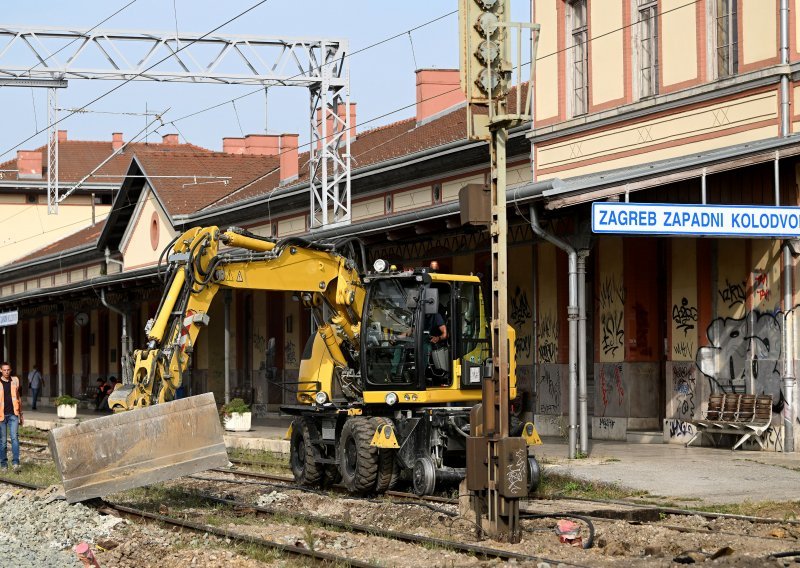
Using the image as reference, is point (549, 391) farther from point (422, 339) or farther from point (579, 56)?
point (422, 339)

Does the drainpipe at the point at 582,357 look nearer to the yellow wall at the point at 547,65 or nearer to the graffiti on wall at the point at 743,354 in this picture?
the graffiti on wall at the point at 743,354

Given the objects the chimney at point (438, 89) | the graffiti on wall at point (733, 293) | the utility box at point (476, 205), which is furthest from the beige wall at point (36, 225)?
the utility box at point (476, 205)

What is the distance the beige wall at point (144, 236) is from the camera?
43344 mm

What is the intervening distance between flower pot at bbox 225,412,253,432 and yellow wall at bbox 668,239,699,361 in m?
10.1

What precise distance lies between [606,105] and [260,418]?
16.1 m

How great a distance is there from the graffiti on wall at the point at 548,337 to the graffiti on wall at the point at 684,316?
3190 mm

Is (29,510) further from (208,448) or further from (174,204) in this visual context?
(174,204)

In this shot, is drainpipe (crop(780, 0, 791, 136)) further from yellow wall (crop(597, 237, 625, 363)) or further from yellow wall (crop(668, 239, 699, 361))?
yellow wall (crop(597, 237, 625, 363))

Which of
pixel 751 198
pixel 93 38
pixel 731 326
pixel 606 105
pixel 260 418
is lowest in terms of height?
pixel 260 418

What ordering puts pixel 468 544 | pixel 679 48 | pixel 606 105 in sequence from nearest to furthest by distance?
pixel 468 544, pixel 679 48, pixel 606 105

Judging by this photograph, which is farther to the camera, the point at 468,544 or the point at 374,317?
the point at 374,317

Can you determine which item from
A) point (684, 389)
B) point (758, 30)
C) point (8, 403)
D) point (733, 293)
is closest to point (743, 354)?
point (733, 293)

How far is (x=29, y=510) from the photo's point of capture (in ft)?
51.0

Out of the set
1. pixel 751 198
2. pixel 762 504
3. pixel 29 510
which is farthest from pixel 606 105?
pixel 29 510
